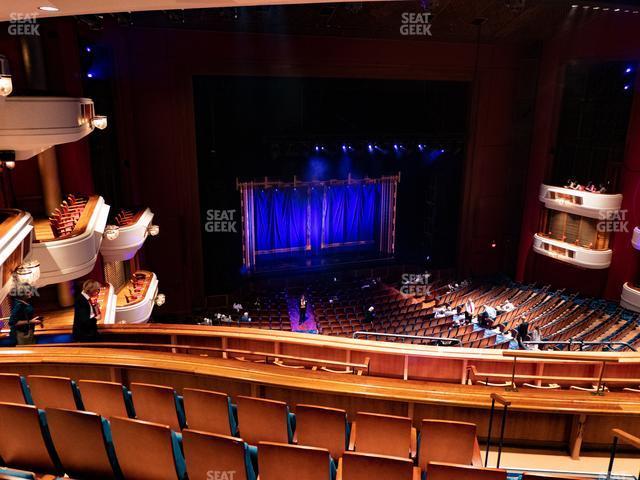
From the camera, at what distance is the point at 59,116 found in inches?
244

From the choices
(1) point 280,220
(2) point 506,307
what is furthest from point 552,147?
(1) point 280,220

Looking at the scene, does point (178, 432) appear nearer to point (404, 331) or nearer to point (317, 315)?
point (404, 331)

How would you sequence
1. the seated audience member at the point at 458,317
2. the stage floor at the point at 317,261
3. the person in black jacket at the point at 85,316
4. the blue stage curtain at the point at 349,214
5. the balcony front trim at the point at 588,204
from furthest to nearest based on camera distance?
the blue stage curtain at the point at 349,214
the stage floor at the point at 317,261
the balcony front trim at the point at 588,204
the seated audience member at the point at 458,317
the person in black jacket at the point at 85,316

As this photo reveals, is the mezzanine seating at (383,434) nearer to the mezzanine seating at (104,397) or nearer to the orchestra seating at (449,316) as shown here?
the mezzanine seating at (104,397)

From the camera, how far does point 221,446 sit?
7.18ft

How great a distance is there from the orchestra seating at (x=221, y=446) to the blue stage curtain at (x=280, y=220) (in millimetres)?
11304

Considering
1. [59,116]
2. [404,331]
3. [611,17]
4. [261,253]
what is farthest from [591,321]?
[59,116]

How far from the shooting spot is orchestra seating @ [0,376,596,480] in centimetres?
214

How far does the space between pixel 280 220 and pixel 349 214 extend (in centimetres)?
215

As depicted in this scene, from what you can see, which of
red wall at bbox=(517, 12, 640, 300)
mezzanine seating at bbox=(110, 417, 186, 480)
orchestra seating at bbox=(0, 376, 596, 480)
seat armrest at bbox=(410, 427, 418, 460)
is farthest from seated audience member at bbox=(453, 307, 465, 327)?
mezzanine seating at bbox=(110, 417, 186, 480)

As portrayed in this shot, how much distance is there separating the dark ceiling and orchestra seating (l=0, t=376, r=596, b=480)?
8852 mm

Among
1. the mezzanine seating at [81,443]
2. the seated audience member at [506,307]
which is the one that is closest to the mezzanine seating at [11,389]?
the mezzanine seating at [81,443]

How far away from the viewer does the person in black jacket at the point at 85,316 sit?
3.88 meters

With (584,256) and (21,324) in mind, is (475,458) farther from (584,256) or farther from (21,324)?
(584,256)
